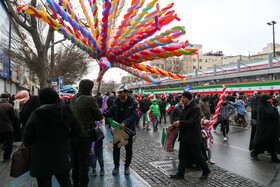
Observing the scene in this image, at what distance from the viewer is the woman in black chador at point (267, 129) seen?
609 centimetres

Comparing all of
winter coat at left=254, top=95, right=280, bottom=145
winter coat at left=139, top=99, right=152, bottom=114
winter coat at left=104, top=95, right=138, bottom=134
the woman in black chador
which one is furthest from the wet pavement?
winter coat at left=139, top=99, right=152, bottom=114

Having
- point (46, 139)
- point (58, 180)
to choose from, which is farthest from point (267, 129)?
point (46, 139)

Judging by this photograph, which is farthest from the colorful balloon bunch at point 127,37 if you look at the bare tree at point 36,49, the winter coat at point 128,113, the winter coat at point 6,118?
the bare tree at point 36,49

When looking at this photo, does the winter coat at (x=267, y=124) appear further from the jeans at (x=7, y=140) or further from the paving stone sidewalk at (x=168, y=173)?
the jeans at (x=7, y=140)

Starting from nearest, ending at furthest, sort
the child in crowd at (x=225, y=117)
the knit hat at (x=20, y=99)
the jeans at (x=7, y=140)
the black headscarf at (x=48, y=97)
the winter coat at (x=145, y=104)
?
1. the black headscarf at (x=48, y=97)
2. the knit hat at (x=20, y=99)
3. the jeans at (x=7, y=140)
4. the child in crowd at (x=225, y=117)
5. the winter coat at (x=145, y=104)

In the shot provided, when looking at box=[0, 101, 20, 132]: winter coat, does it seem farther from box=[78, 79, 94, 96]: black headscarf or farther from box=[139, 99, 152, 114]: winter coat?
box=[139, 99, 152, 114]: winter coat

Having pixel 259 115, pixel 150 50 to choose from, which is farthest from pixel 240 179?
pixel 150 50

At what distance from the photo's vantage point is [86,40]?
167 inches

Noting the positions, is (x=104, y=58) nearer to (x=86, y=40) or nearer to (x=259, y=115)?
(x=86, y=40)

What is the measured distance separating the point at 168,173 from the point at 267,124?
3110 mm

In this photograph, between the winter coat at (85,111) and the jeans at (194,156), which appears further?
the jeans at (194,156)

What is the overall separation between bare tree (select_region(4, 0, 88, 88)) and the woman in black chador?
1010cm

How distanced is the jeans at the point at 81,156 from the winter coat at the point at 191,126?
194 cm

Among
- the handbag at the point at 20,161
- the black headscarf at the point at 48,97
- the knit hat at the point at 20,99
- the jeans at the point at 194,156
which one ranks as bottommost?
the jeans at the point at 194,156
